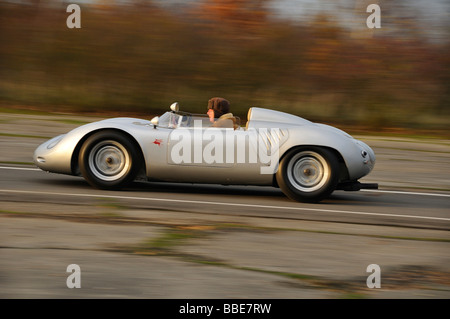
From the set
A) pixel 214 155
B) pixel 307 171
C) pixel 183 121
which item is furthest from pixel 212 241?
pixel 183 121

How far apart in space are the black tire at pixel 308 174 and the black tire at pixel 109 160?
1708 mm

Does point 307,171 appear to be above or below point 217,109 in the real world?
below

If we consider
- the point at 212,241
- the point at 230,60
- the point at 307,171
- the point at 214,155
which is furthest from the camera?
the point at 230,60

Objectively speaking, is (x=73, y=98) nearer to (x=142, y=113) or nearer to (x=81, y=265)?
(x=142, y=113)

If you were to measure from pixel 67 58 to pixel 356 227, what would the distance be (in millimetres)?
15184

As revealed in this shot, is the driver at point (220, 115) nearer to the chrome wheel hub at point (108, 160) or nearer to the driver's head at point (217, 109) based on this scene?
the driver's head at point (217, 109)

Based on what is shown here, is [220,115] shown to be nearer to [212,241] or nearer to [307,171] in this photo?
[307,171]

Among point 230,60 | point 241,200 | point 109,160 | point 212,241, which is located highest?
point 230,60

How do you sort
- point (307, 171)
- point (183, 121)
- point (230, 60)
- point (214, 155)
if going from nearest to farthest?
Answer: point (214, 155), point (307, 171), point (183, 121), point (230, 60)

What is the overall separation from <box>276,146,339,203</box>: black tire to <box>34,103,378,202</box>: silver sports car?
1 cm

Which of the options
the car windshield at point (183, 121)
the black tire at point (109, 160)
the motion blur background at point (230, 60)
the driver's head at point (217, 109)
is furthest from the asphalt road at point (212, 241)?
the motion blur background at point (230, 60)

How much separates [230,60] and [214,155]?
12.4 meters

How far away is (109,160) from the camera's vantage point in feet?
25.8

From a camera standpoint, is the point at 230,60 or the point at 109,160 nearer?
the point at 109,160
